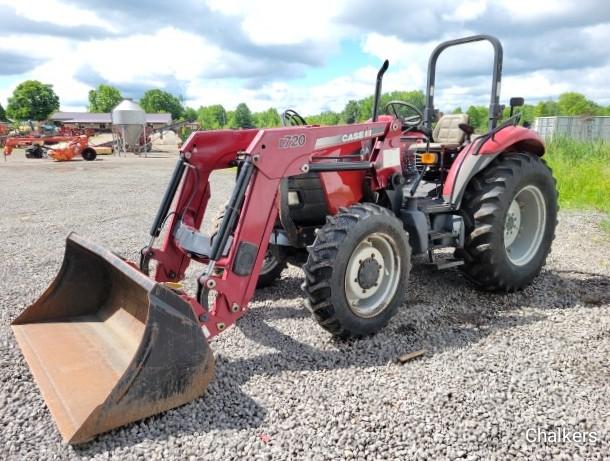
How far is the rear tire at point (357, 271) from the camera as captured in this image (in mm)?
3510

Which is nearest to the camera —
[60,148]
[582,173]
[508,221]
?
[508,221]

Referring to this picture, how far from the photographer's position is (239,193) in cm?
333

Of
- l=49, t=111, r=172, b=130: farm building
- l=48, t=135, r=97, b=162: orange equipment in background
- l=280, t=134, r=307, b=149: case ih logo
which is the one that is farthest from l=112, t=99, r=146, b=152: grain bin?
l=49, t=111, r=172, b=130: farm building

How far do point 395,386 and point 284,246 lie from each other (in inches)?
65.0

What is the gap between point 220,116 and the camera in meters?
131

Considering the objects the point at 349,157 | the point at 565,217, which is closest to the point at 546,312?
the point at 349,157

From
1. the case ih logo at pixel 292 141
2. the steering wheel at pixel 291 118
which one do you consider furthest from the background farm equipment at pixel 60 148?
the case ih logo at pixel 292 141

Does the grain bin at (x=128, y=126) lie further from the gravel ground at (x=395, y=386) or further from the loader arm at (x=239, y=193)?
the loader arm at (x=239, y=193)

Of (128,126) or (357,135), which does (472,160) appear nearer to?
(357,135)

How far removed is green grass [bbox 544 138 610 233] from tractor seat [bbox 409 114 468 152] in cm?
359

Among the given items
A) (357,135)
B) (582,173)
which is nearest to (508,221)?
(357,135)

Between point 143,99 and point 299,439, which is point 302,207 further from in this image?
point 143,99

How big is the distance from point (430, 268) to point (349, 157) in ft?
6.60
